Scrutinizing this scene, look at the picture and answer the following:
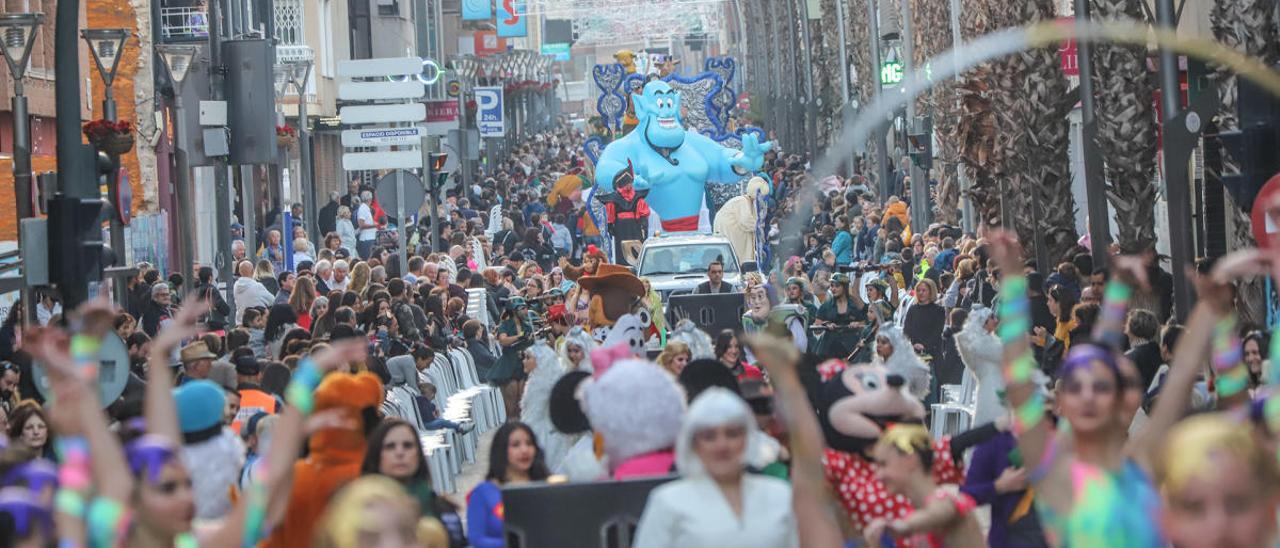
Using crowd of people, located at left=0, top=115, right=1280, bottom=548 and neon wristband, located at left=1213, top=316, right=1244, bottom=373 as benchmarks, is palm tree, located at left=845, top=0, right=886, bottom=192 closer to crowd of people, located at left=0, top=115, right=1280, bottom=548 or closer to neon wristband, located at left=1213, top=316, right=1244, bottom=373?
crowd of people, located at left=0, top=115, right=1280, bottom=548

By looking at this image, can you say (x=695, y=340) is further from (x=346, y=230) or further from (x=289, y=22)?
(x=289, y=22)

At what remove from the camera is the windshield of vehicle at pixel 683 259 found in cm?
2845

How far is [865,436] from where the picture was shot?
27.1 feet

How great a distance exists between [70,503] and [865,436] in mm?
3080

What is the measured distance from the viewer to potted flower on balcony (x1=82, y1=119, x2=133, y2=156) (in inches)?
665

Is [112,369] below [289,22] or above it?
below

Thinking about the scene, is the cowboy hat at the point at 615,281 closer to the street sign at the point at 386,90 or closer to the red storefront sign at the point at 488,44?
the street sign at the point at 386,90

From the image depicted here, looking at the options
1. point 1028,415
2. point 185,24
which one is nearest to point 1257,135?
point 1028,415

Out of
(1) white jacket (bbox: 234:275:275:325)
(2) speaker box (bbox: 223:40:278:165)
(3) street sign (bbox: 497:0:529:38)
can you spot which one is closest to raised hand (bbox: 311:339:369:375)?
(1) white jacket (bbox: 234:275:275:325)

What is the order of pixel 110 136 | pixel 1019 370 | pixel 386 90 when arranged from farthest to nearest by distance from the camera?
pixel 386 90, pixel 110 136, pixel 1019 370

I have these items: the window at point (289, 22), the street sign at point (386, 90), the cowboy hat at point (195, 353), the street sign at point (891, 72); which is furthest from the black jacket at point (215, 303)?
the window at point (289, 22)

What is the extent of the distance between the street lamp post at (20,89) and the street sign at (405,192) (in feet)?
17.3

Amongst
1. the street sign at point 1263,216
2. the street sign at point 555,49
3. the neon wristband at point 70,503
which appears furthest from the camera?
the street sign at point 555,49

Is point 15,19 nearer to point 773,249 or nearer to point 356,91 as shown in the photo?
point 356,91
